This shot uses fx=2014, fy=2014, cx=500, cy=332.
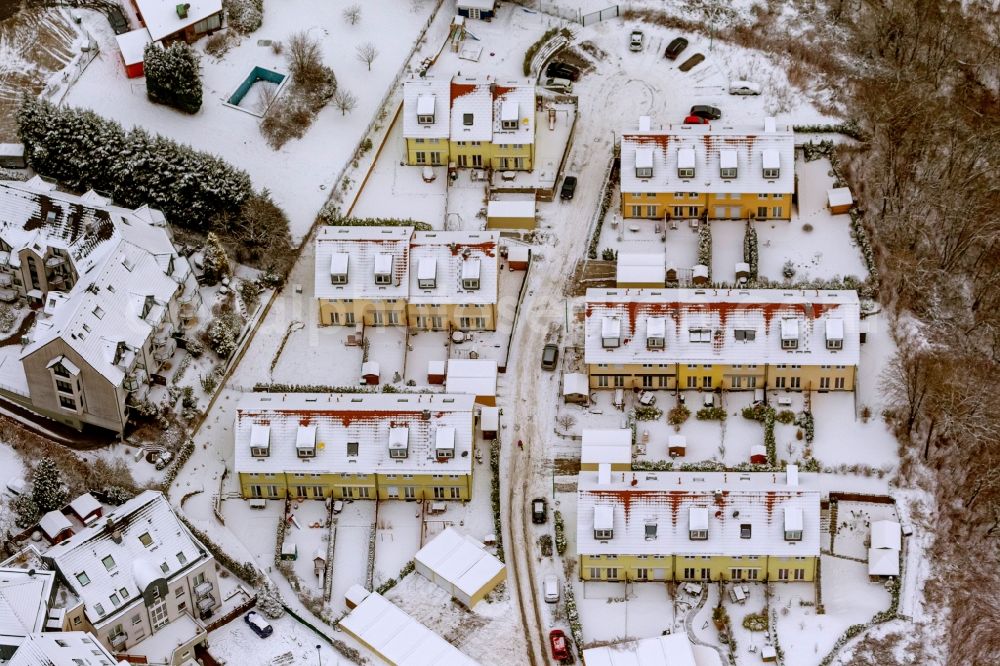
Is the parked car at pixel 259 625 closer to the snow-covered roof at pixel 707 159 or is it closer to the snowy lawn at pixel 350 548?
the snowy lawn at pixel 350 548

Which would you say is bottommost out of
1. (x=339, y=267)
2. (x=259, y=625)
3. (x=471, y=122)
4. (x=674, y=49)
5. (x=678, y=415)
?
(x=259, y=625)

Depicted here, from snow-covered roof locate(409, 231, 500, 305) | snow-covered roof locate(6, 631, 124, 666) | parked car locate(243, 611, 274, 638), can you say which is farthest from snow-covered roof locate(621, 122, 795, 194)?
snow-covered roof locate(6, 631, 124, 666)

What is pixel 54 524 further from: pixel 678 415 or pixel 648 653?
pixel 678 415

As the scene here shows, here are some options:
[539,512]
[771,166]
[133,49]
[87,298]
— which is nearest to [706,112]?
[771,166]

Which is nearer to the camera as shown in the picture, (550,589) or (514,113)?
(550,589)

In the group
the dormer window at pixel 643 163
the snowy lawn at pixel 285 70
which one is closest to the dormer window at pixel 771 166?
the dormer window at pixel 643 163
